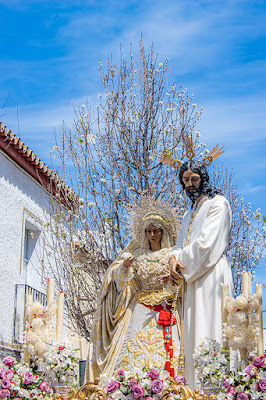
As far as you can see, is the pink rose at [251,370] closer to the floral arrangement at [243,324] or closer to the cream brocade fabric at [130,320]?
the floral arrangement at [243,324]

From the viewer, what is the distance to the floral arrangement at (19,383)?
225 inches

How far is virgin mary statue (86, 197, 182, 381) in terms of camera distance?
6.50m

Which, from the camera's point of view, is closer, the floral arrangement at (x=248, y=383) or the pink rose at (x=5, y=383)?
the floral arrangement at (x=248, y=383)

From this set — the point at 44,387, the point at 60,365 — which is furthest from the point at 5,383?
the point at 60,365

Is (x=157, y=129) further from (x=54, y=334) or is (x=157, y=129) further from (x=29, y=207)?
(x=54, y=334)

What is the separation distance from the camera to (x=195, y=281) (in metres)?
6.29

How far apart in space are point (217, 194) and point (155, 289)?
3.67ft

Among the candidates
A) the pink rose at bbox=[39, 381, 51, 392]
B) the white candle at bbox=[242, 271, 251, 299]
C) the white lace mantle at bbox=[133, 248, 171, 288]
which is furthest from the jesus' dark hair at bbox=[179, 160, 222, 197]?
the pink rose at bbox=[39, 381, 51, 392]

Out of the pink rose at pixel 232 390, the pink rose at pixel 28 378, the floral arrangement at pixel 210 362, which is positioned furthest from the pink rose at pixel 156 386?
the pink rose at pixel 28 378

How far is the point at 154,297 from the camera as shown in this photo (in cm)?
679

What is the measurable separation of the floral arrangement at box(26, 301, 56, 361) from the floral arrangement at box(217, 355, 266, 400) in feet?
5.98

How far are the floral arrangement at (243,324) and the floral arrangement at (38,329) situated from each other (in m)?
1.72

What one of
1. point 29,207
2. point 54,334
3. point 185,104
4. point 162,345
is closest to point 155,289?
point 162,345

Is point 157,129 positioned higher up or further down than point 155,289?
higher up
